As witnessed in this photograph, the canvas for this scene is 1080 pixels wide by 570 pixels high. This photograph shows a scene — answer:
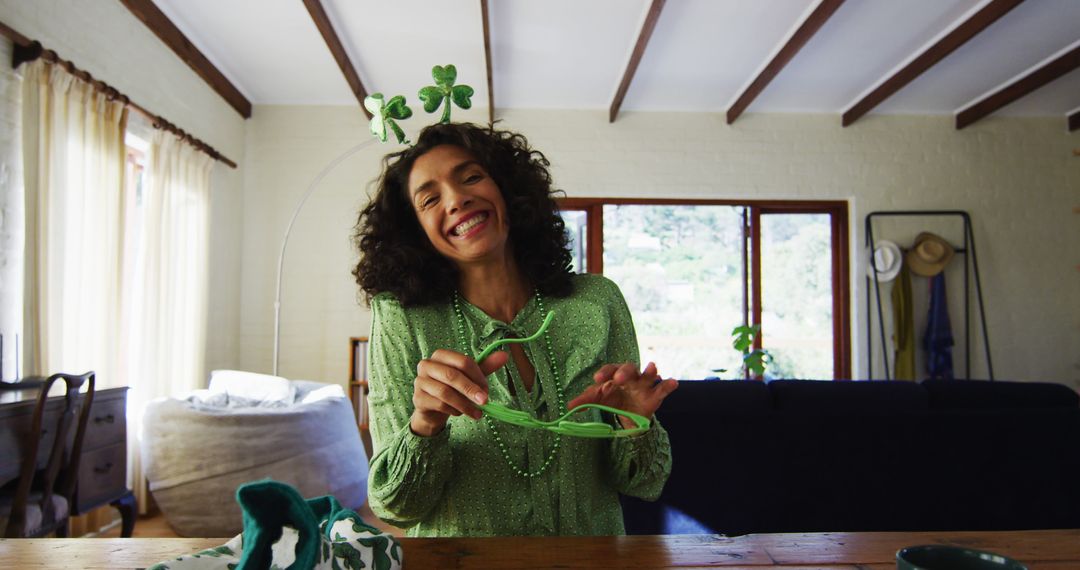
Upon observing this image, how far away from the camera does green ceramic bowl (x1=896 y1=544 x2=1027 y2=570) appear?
57 cm

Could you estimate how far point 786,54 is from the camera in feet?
14.0

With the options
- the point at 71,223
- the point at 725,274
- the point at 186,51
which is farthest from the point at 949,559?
the point at 725,274

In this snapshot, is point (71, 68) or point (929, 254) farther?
point (929, 254)

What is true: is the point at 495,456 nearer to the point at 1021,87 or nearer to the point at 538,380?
the point at 538,380

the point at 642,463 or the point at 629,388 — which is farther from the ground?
the point at 629,388

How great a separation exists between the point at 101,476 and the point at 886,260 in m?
5.57

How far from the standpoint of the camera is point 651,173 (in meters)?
5.57

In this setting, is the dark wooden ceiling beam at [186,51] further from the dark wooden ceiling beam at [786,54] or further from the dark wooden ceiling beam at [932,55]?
the dark wooden ceiling beam at [932,55]

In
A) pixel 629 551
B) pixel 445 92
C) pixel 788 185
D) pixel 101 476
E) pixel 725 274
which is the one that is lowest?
pixel 101 476

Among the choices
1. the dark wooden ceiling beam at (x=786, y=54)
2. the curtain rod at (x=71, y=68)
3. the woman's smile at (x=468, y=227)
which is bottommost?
the woman's smile at (x=468, y=227)

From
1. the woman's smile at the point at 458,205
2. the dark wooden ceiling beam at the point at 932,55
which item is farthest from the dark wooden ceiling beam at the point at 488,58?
the dark wooden ceiling beam at the point at 932,55

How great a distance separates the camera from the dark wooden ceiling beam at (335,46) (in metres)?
3.66

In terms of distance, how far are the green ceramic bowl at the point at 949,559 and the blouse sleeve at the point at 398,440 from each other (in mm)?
656

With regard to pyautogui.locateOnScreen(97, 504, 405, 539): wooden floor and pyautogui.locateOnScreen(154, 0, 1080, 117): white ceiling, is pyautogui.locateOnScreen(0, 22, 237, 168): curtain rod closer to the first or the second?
pyautogui.locateOnScreen(154, 0, 1080, 117): white ceiling
